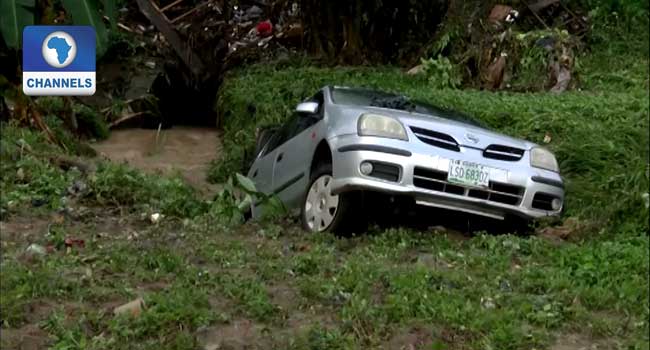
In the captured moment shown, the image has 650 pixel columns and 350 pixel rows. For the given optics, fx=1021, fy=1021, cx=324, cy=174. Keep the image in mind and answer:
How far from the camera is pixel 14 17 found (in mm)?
2529

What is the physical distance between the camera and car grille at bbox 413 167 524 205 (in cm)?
693

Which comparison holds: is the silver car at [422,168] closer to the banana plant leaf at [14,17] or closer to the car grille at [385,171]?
the car grille at [385,171]

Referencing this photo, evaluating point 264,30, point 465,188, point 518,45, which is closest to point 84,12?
point 465,188

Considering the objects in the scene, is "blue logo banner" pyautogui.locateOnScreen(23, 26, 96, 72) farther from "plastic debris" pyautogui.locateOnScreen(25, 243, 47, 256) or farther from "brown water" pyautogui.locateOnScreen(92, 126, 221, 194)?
"brown water" pyautogui.locateOnScreen(92, 126, 221, 194)

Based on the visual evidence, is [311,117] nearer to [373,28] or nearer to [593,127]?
[593,127]

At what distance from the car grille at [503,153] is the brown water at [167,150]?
659 cm

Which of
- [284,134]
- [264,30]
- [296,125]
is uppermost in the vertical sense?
[296,125]

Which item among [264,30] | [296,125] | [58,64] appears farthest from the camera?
[264,30]

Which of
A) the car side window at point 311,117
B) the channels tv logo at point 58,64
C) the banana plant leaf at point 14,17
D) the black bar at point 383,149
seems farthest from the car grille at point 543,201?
the banana plant leaf at point 14,17

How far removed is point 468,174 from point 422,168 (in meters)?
0.32

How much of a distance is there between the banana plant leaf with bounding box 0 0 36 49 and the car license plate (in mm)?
4596

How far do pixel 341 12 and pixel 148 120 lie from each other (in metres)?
3.92

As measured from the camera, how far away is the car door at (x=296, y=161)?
26.3 feet

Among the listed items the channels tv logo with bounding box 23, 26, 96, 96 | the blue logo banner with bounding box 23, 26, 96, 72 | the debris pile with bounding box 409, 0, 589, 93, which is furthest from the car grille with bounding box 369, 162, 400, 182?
the blue logo banner with bounding box 23, 26, 96, 72
